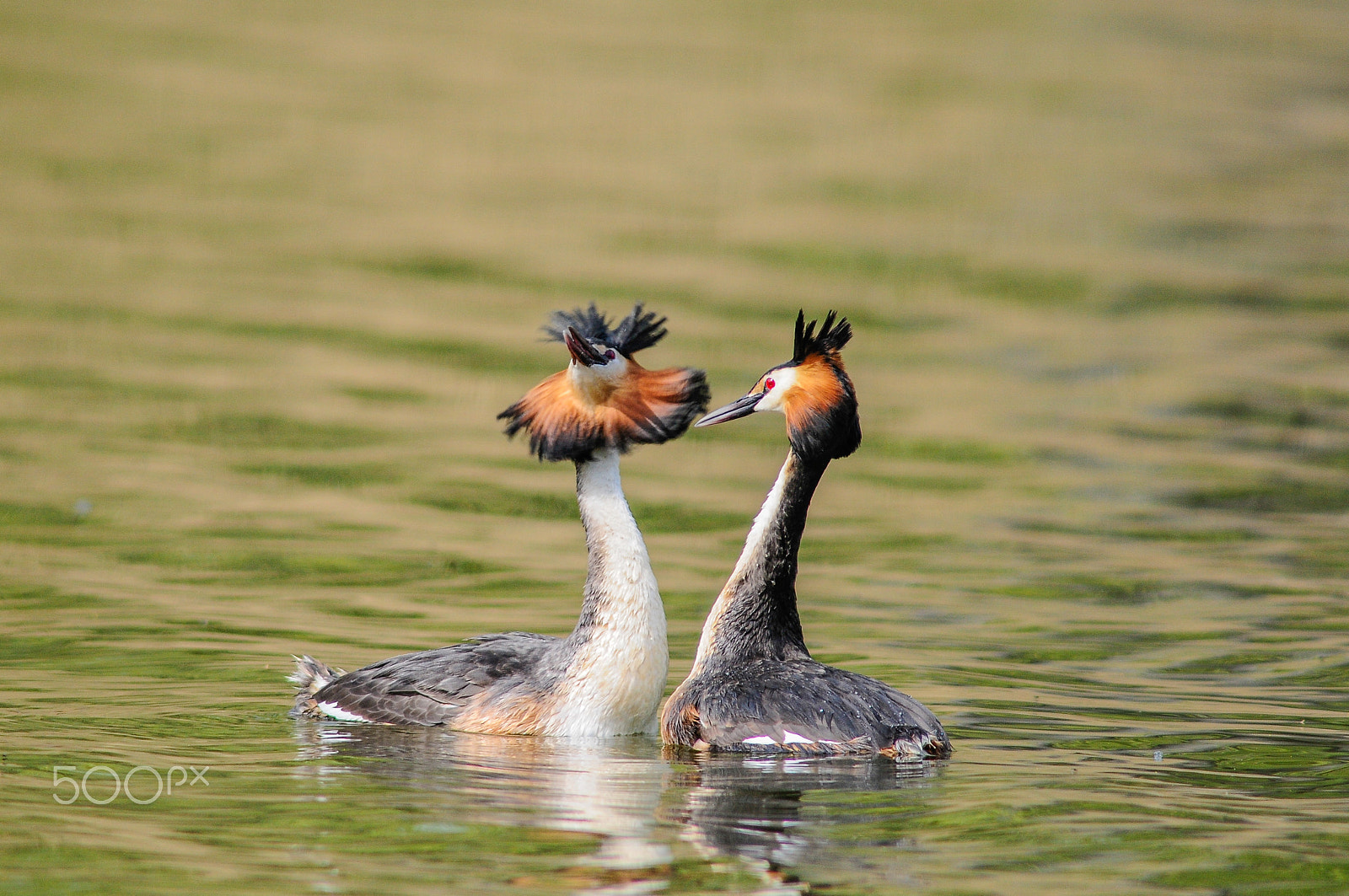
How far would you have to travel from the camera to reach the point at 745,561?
10.3 metres

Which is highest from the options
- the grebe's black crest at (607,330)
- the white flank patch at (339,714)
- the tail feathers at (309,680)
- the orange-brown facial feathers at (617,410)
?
the grebe's black crest at (607,330)

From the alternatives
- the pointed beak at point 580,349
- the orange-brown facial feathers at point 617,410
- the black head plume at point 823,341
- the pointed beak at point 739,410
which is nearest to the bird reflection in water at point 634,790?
the orange-brown facial feathers at point 617,410

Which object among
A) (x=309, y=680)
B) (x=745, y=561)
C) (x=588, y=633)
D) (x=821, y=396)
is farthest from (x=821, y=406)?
(x=309, y=680)

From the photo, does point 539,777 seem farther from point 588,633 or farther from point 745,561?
point 745,561

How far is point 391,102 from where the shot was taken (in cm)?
3089

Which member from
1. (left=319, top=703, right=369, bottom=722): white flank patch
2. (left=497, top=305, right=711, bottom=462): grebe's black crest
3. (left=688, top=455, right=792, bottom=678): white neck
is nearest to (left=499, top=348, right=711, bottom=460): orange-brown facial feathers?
(left=497, top=305, right=711, bottom=462): grebe's black crest

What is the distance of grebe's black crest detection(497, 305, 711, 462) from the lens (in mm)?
9969

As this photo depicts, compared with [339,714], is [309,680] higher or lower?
higher

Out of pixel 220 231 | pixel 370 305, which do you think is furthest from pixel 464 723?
pixel 220 231

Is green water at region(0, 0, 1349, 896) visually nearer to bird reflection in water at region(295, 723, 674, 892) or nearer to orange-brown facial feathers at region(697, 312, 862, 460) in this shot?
bird reflection in water at region(295, 723, 674, 892)

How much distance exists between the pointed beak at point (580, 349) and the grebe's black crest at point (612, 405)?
3.7 inches

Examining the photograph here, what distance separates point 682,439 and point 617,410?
25.1 ft

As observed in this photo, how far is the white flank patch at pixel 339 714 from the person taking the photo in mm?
10023

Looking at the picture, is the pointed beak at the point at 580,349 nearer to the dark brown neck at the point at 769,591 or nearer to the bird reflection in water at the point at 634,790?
the dark brown neck at the point at 769,591
